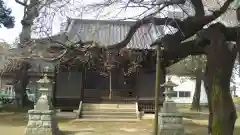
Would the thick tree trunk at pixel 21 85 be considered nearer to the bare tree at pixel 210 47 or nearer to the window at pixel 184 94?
the bare tree at pixel 210 47

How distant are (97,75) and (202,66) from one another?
29.3 feet

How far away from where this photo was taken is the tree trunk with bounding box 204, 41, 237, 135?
361 inches

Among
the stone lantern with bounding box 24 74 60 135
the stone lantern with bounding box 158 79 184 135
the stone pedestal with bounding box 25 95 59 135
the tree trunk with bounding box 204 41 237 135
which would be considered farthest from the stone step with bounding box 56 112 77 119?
the tree trunk with bounding box 204 41 237 135

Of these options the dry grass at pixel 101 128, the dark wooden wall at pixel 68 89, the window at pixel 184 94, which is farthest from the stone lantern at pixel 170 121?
the window at pixel 184 94

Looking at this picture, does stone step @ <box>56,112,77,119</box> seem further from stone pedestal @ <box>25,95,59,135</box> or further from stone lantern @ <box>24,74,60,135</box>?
stone pedestal @ <box>25,95,59,135</box>

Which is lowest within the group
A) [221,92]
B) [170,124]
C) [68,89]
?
[170,124]

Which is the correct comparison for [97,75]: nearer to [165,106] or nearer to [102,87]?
[102,87]

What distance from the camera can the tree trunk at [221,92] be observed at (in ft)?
30.1

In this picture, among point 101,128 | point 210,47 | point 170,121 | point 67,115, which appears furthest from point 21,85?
point 210,47

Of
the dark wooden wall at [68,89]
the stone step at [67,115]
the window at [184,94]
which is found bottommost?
the stone step at [67,115]

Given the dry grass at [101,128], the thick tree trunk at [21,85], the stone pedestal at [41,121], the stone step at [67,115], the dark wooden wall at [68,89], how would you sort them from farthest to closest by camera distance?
1. the thick tree trunk at [21,85]
2. the dark wooden wall at [68,89]
3. the stone step at [67,115]
4. the dry grass at [101,128]
5. the stone pedestal at [41,121]

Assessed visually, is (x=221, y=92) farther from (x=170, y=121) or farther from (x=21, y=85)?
(x=21, y=85)

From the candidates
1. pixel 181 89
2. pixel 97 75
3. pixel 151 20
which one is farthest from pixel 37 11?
pixel 181 89

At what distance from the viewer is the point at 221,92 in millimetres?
9172
